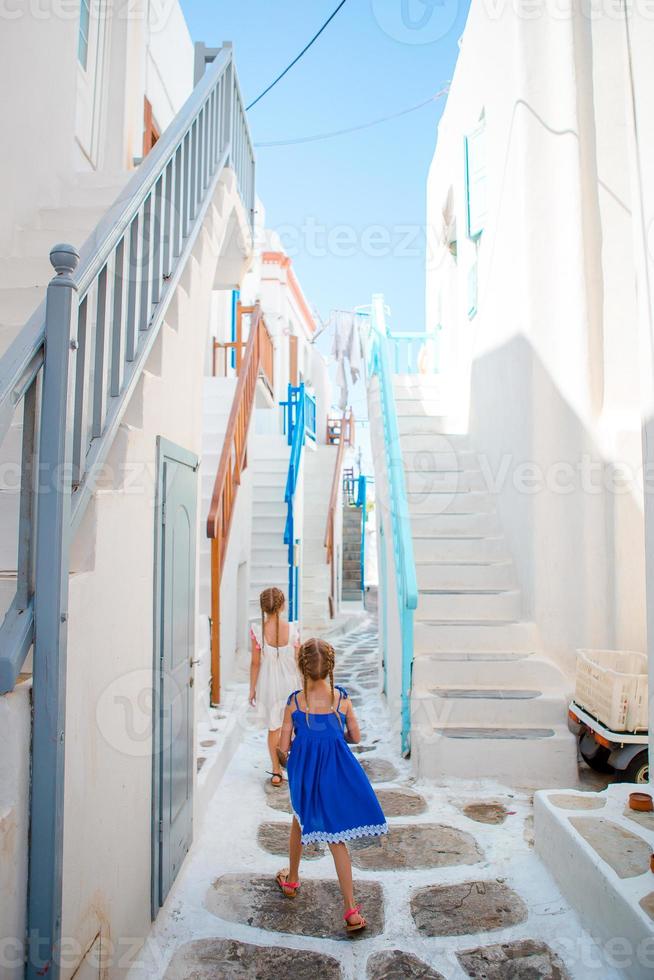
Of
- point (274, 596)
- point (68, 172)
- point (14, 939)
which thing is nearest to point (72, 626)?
point (14, 939)

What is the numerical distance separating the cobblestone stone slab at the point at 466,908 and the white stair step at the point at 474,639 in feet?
7.07

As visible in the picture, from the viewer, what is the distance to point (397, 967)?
251 centimetres

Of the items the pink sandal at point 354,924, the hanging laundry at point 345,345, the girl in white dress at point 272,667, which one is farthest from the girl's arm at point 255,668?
the hanging laundry at point 345,345

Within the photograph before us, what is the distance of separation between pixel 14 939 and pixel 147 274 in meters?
2.25

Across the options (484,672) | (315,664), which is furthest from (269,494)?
(315,664)

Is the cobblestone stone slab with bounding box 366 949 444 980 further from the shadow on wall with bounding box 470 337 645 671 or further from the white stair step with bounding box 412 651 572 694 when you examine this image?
the shadow on wall with bounding box 470 337 645 671

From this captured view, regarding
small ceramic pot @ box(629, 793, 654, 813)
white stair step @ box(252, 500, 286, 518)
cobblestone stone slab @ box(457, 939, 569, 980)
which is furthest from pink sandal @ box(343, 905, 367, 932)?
white stair step @ box(252, 500, 286, 518)

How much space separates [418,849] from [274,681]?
147 centimetres

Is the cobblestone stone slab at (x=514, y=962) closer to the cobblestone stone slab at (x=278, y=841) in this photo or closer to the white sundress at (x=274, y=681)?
the cobblestone stone slab at (x=278, y=841)

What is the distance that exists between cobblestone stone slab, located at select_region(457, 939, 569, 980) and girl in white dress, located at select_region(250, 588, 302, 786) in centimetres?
208

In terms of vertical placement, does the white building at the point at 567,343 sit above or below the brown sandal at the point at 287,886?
above

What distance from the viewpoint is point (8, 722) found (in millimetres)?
1580

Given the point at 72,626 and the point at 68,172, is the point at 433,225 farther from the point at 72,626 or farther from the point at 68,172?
the point at 72,626

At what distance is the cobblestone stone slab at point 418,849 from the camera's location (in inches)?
129
